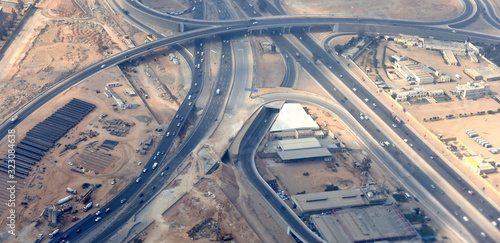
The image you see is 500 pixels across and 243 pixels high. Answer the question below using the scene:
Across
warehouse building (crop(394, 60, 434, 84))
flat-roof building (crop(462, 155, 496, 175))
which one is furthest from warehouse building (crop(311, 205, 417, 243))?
warehouse building (crop(394, 60, 434, 84))

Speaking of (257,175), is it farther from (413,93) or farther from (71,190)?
(413,93)

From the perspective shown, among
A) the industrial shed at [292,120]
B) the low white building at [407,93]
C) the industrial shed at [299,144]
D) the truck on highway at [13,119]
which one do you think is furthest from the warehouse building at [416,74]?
the truck on highway at [13,119]

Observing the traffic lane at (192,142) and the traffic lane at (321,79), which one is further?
the traffic lane at (321,79)

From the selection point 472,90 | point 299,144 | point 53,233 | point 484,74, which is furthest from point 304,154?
point 484,74

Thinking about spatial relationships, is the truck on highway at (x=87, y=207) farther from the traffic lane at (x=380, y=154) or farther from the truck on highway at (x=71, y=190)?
the traffic lane at (x=380, y=154)

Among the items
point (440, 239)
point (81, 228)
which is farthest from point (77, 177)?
point (440, 239)

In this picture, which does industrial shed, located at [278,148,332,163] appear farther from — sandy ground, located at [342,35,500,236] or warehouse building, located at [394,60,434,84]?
warehouse building, located at [394,60,434,84]
